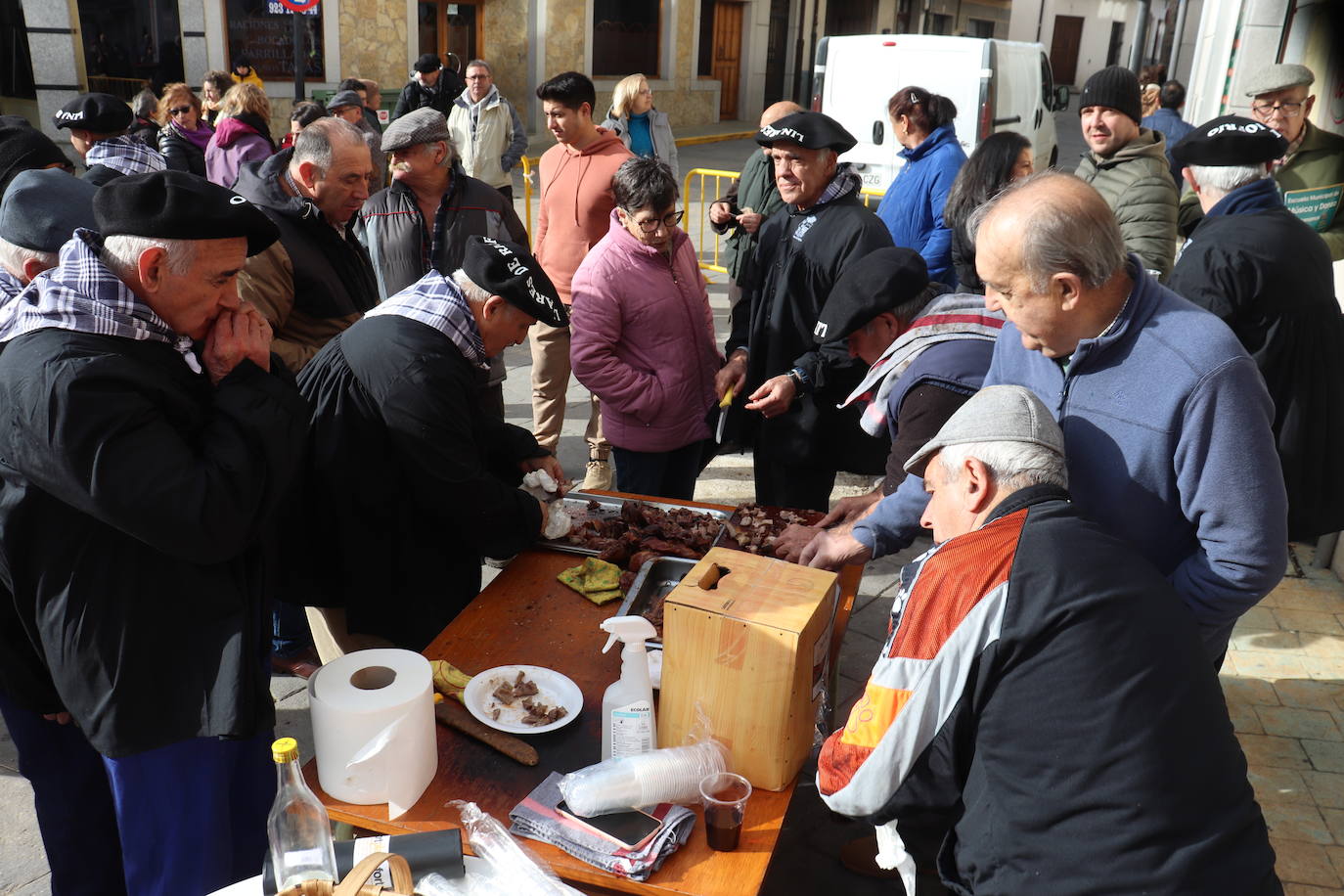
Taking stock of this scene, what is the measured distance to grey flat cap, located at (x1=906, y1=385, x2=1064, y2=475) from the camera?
2119mm

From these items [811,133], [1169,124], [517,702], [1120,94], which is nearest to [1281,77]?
[1120,94]

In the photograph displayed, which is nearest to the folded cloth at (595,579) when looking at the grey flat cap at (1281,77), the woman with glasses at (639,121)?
the grey flat cap at (1281,77)

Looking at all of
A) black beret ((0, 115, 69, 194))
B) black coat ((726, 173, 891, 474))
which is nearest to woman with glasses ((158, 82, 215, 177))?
black beret ((0, 115, 69, 194))

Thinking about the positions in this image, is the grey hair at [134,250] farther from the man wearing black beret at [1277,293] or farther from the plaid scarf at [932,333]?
the man wearing black beret at [1277,293]

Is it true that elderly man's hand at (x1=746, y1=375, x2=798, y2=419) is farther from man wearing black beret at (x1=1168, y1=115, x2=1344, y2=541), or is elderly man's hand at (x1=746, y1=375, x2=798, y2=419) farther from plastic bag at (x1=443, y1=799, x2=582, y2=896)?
plastic bag at (x1=443, y1=799, x2=582, y2=896)

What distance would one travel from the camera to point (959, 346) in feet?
9.78

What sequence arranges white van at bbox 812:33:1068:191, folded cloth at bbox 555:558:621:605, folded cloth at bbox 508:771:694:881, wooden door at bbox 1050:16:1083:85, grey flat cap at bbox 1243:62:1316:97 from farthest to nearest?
wooden door at bbox 1050:16:1083:85 → white van at bbox 812:33:1068:191 → grey flat cap at bbox 1243:62:1316:97 → folded cloth at bbox 555:558:621:605 → folded cloth at bbox 508:771:694:881

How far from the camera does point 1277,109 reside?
17.4 ft

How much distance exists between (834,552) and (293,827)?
1.70 m

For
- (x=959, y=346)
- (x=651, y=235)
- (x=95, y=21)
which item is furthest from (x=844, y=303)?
(x=95, y=21)

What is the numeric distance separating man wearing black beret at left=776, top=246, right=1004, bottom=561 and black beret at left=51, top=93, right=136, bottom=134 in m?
4.42

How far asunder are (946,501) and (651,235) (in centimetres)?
241

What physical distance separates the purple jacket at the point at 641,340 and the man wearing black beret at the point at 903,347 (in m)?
0.92

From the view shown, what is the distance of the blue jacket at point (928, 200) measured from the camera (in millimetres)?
5793
